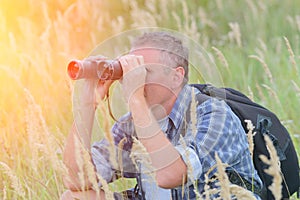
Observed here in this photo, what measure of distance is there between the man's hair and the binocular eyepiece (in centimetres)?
20

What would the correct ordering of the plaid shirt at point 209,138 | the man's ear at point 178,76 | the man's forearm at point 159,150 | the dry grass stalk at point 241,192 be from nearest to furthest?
1. the dry grass stalk at point 241,192
2. the man's forearm at point 159,150
3. the plaid shirt at point 209,138
4. the man's ear at point 178,76

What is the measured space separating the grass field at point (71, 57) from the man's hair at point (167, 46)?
149mm

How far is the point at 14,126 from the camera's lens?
135 inches

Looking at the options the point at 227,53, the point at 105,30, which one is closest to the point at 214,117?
the point at 227,53

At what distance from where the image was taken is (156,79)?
8.20 feet

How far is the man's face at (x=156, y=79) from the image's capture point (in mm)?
2482

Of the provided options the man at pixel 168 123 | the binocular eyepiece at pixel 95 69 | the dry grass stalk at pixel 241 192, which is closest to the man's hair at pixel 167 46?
the man at pixel 168 123

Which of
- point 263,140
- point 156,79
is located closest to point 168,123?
point 156,79

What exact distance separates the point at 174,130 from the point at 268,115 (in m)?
0.36

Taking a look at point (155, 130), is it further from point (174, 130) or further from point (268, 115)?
point (268, 115)

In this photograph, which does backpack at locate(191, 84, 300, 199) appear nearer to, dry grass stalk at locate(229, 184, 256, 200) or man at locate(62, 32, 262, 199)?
man at locate(62, 32, 262, 199)

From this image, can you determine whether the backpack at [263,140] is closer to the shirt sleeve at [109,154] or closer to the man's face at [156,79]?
the man's face at [156,79]

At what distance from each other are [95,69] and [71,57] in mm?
1827

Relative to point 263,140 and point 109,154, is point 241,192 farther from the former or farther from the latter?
point 109,154
